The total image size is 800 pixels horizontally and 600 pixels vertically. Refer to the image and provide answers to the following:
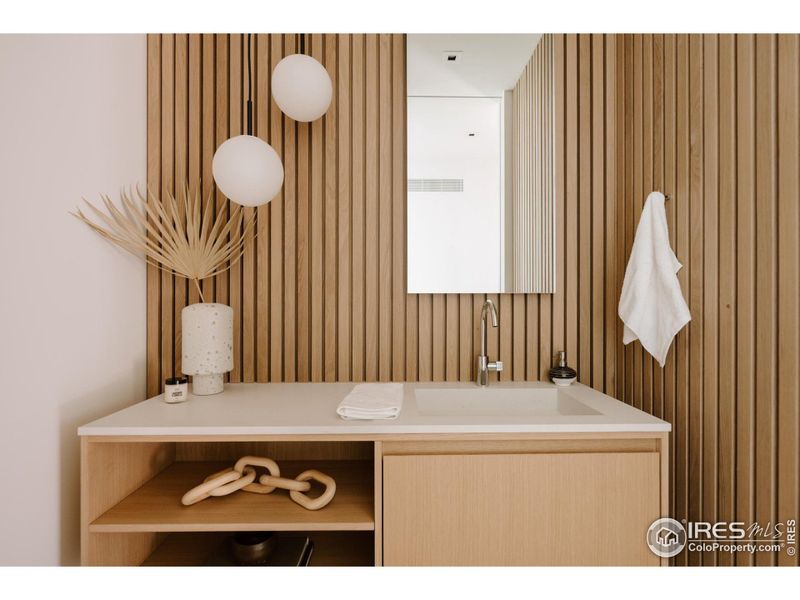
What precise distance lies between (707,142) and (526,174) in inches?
23.5

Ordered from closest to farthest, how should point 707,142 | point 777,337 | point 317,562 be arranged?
point 777,337 < point 707,142 < point 317,562

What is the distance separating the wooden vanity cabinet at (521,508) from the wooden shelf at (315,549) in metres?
0.36

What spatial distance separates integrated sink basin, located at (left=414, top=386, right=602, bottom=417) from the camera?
1541mm

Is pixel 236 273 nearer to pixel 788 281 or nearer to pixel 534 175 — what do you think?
pixel 534 175

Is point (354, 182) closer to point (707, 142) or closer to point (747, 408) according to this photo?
point (707, 142)

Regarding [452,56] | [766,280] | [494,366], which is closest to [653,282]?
[766,280]

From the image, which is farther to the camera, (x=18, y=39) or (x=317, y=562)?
(x=317, y=562)

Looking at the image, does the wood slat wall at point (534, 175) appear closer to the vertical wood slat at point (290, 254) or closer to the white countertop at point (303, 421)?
the white countertop at point (303, 421)

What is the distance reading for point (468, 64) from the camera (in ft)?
5.35

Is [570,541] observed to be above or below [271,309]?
below

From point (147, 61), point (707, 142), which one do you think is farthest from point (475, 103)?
point (147, 61)

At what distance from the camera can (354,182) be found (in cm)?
165

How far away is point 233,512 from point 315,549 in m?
0.43

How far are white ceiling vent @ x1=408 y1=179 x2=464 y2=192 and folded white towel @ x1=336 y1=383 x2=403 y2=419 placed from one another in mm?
778
